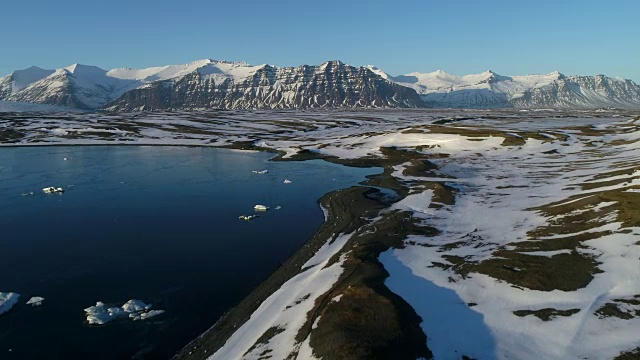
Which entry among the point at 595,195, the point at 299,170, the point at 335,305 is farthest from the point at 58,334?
the point at 299,170

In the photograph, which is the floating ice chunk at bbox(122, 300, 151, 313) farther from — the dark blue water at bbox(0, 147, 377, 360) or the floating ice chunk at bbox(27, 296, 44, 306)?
the floating ice chunk at bbox(27, 296, 44, 306)

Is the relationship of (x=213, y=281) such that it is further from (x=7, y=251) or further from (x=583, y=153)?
(x=583, y=153)

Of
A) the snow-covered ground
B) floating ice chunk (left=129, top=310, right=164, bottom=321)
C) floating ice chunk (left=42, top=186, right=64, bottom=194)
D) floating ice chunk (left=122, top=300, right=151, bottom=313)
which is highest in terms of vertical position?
the snow-covered ground

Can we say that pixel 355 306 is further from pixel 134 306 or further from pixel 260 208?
pixel 260 208

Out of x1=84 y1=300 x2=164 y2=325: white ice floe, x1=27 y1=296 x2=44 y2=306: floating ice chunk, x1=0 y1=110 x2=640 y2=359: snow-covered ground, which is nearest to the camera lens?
x1=0 y1=110 x2=640 y2=359: snow-covered ground

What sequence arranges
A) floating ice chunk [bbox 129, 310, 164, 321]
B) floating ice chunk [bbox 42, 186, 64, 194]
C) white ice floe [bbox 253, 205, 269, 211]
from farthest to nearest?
floating ice chunk [bbox 42, 186, 64, 194] < white ice floe [bbox 253, 205, 269, 211] < floating ice chunk [bbox 129, 310, 164, 321]

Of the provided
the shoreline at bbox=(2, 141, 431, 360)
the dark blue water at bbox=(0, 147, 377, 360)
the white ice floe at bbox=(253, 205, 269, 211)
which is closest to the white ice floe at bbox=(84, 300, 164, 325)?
the dark blue water at bbox=(0, 147, 377, 360)

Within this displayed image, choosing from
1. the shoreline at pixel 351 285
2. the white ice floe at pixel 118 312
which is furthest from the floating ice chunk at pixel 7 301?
the shoreline at pixel 351 285

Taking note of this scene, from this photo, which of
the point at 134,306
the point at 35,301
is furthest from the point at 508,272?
the point at 35,301
